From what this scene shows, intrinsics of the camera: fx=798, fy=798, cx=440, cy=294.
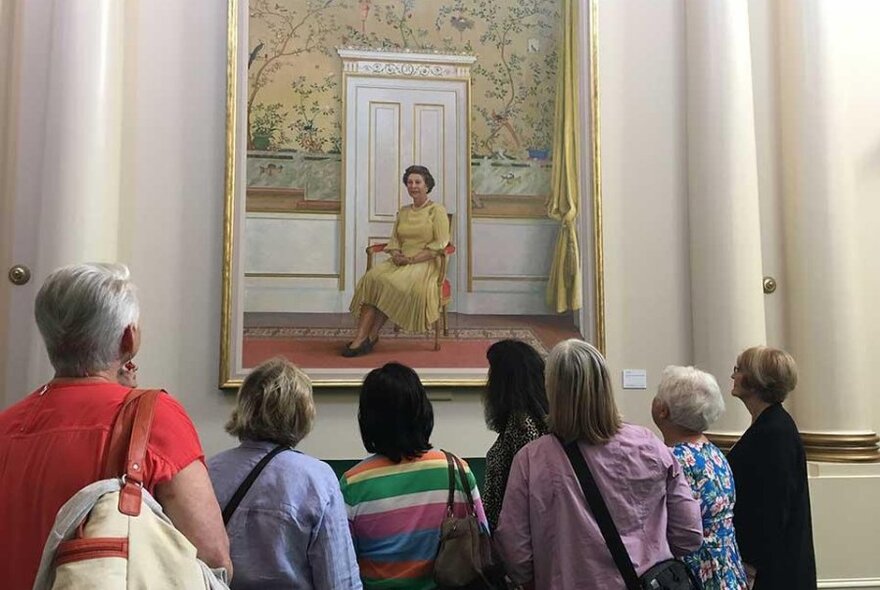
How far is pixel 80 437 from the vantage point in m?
1.74

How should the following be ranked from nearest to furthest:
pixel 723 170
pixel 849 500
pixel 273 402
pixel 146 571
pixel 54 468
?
pixel 146 571 < pixel 54 468 < pixel 273 402 < pixel 849 500 < pixel 723 170

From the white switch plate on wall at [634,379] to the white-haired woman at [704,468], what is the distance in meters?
2.82

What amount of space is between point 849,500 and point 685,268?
6.55 ft

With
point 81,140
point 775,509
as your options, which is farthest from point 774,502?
point 81,140

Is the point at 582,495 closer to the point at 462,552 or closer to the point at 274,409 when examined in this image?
the point at 462,552

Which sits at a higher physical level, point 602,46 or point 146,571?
point 602,46

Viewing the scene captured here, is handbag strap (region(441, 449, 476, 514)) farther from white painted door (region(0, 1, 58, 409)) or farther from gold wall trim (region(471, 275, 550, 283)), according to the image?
→ white painted door (region(0, 1, 58, 409))

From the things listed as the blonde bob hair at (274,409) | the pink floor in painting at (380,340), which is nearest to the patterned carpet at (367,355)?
the pink floor in painting at (380,340)

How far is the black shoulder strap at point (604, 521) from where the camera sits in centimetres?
254

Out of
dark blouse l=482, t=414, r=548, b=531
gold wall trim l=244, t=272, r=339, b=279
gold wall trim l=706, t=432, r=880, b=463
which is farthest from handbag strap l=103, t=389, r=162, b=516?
gold wall trim l=706, t=432, r=880, b=463

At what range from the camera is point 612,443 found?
2654 millimetres

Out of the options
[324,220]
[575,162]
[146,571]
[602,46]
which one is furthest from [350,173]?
[146,571]

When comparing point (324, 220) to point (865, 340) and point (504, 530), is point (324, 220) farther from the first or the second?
point (865, 340)

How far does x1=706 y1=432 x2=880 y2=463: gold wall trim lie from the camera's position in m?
5.67
